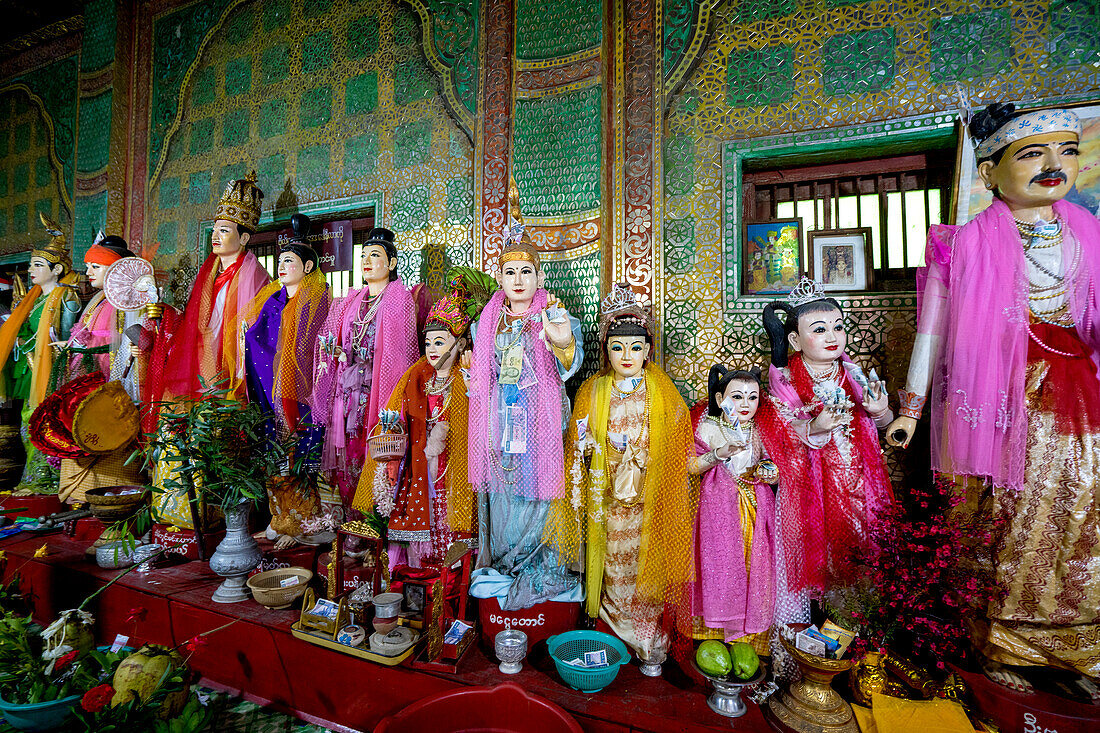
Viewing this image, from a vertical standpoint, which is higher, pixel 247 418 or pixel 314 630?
pixel 247 418

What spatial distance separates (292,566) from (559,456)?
6.39 ft

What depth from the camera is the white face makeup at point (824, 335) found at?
8.65 feet

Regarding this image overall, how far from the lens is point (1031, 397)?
7.64ft

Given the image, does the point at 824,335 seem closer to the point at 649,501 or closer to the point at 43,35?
the point at 649,501

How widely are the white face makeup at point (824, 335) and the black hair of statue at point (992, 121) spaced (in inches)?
38.5

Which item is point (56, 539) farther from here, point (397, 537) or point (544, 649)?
point (544, 649)

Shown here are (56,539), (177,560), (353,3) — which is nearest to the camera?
(177,560)

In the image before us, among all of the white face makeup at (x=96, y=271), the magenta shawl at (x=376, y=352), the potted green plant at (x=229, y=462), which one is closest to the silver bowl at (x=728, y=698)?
the magenta shawl at (x=376, y=352)

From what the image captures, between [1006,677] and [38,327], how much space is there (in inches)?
299

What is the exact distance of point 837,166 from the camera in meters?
3.42

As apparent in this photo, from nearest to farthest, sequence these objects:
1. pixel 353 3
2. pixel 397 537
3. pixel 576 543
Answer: pixel 576 543 → pixel 397 537 → pixel 353 3

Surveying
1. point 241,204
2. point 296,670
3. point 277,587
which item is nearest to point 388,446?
point 277,587

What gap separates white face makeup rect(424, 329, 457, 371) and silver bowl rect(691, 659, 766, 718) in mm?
2147

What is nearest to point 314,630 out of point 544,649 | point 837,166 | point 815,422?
point 544,649
